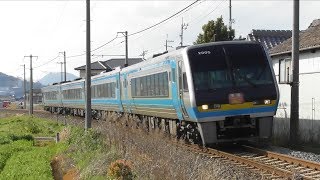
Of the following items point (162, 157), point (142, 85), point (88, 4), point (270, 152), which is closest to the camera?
point (162, 157)

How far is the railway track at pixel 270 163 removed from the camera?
31.5 ft

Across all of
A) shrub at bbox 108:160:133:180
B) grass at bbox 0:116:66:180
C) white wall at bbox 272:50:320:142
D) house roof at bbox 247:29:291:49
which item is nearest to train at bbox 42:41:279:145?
white wall at bbox 272:50:320:142

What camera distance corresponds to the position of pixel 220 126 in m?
13.2

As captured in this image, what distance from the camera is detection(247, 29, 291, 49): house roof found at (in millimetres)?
34594

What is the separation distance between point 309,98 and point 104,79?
1377cm

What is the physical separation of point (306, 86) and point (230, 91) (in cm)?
623

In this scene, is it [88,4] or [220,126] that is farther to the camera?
[88,4]

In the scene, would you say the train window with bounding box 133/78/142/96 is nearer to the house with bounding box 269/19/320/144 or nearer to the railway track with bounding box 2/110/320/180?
the house with bounding box 269/19/320/144

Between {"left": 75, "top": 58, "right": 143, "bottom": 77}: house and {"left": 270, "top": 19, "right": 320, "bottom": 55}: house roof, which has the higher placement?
{"left": 75, "top": 58, "right": 143, "bottom": 77}: house

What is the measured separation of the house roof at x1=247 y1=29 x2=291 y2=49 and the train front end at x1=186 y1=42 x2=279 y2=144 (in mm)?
20746

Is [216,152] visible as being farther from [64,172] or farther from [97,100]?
[97,100]

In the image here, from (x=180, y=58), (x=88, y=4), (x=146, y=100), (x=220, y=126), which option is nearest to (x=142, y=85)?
(x=146, y=100)

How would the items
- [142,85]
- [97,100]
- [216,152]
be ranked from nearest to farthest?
[216,152] → [142,85] → [97,100]

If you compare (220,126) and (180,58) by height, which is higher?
(180,58)
